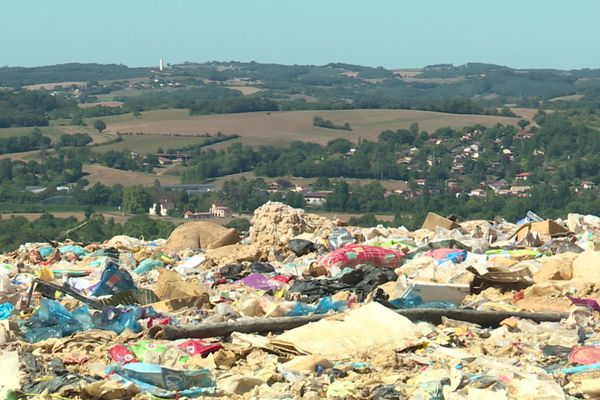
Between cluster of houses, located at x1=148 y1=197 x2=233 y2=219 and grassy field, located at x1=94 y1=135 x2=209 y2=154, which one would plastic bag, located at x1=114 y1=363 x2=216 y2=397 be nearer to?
cluster of houses, located at x1=148 y1=197 x2=233 y2=219

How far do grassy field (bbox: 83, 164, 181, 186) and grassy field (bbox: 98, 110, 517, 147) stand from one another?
956 cm

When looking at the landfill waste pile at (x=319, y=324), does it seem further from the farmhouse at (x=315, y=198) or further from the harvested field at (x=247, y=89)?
the harvested field at (x=247, y=89)

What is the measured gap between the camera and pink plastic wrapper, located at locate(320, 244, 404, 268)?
10.5m

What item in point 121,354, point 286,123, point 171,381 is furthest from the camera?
point 286,123

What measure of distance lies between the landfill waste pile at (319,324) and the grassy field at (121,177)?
40946 millimetres

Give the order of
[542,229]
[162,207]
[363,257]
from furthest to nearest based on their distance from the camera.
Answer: [162,207] → [542,229] → [363,257]

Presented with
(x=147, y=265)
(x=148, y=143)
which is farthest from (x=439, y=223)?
(x=148, y=143)

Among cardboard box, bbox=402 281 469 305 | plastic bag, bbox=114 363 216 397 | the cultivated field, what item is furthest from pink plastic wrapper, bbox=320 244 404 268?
the cultivated field

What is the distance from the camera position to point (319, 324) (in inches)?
295

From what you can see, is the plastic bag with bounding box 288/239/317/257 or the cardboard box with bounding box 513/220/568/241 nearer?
the plastic bag with bounding box 288/239/317/257

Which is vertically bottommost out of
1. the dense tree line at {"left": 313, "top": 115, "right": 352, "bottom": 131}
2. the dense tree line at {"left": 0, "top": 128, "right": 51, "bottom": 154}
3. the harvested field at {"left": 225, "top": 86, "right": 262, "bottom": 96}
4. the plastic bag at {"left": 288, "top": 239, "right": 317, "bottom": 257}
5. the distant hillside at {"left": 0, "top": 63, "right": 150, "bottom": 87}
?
the distant hillside at {"left": 0, "top": 63, "right": 150, "bottom": 87}

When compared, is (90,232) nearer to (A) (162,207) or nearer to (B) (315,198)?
(A) (162,207)

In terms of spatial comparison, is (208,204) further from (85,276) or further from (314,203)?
(85,276)

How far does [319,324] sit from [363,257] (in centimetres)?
306
